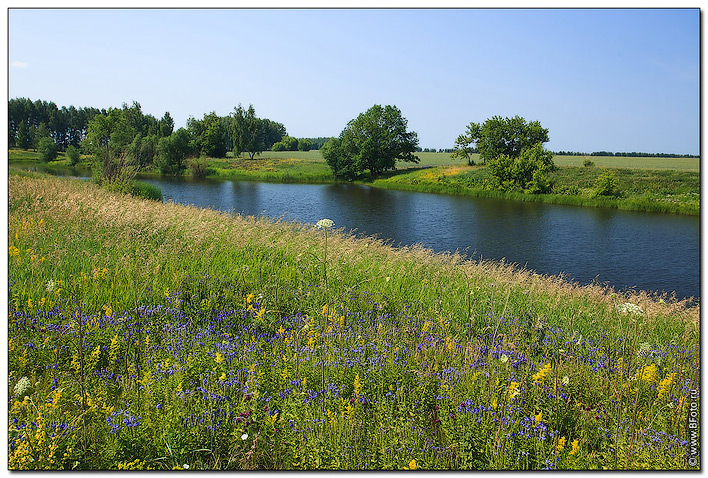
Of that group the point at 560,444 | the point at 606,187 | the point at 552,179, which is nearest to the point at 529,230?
the point at 606,187

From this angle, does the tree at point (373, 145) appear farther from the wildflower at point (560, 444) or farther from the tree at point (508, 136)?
the wildflower at point (560, 444)

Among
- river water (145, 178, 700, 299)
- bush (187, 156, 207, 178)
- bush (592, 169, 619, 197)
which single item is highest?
bush (187, 156, 207, 178)

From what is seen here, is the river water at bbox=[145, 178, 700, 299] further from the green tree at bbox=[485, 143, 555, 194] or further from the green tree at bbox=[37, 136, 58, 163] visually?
the green tree at bbox=[37, 136, 58, 163]

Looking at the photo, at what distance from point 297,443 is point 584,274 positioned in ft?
63.9

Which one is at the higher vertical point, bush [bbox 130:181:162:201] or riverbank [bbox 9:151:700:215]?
riverbank [bbox 9:151:700:215]

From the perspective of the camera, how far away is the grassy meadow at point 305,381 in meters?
2.59

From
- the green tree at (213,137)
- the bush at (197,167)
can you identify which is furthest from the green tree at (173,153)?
the green tree at (213,137)

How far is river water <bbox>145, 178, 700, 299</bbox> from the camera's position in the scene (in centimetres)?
1975

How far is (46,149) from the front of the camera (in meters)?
56.1

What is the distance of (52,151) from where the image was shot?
58469mm

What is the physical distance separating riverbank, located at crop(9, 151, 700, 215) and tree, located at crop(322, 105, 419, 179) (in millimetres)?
2826

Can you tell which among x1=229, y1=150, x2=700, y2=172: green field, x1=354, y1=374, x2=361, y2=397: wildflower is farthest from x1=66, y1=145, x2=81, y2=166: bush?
x1=354, y1=374, x2=361, y2=397: wildflower

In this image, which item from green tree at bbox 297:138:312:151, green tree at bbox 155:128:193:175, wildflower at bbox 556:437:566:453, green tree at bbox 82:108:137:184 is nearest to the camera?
wildflower at bbox 556:437:566:453

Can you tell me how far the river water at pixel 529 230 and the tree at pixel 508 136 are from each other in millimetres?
17612
